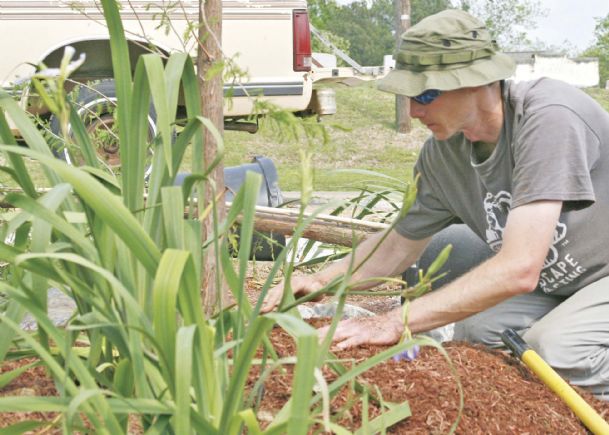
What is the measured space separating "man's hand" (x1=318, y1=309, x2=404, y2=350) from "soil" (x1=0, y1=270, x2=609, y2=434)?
0.07 ft

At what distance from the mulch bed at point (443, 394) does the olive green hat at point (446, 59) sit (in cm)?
72

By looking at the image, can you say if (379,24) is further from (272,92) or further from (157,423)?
(157,423)

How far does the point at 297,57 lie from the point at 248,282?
5161 mm

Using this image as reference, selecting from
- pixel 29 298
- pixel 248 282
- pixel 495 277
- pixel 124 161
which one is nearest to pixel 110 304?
pixel 29 298

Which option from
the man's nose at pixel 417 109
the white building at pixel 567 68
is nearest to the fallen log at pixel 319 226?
the man's nose at pixel 417 109

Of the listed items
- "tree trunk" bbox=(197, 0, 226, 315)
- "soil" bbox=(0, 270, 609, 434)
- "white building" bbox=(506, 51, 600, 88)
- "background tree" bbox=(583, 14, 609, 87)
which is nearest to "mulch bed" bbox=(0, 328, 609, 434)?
"soil" bbox=(0, 270, 609, 434)

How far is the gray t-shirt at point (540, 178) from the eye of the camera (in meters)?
2.66

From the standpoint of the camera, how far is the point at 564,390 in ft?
7.97

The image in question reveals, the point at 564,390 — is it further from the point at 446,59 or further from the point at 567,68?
the point at 567,68

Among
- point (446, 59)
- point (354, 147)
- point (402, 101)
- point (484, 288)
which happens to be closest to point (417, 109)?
point (446, 59)

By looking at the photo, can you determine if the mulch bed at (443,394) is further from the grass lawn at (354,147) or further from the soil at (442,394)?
the grass lawn at (354,147)

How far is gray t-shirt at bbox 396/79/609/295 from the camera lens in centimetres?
266

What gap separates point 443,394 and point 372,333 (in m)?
0.31

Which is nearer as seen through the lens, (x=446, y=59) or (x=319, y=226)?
(x=446, y=59)
